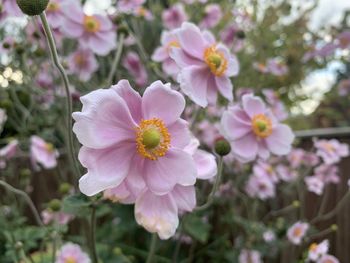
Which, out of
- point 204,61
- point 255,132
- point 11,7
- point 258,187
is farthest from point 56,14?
point 258,187

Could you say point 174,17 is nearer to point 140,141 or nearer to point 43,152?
point 43,152

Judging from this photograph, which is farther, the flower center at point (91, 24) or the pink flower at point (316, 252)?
the flower center at point (91, 24)

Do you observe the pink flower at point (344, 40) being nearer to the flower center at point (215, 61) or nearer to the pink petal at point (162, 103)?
the flower center at point (215, 61)

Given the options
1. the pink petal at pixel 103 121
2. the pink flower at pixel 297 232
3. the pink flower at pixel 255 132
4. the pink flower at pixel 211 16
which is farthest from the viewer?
the pink flower at pixel 211 16

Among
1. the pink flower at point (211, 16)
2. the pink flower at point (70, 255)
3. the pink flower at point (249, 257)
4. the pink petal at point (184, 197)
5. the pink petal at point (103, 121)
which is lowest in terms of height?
the pink flower at point (249, 257)

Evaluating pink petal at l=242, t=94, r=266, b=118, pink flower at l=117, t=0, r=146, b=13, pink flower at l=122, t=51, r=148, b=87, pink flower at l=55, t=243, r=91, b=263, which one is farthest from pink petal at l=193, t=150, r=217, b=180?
pink flower at l=122, t=51, r=148, b=87

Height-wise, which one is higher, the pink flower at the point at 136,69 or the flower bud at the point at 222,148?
the flower bud at the point at 222,148

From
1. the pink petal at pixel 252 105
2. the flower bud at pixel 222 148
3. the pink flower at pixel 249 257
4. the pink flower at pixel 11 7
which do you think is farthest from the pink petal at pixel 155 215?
the pink flower at pixel 249 257

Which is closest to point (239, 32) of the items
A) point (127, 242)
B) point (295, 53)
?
point (127, 242)

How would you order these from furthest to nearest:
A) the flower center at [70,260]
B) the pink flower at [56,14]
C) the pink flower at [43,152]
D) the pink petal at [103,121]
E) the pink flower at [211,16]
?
the pink flower at [211,16]
the pink flower at [43,152]
the pink flower at [56,14]
the flower center at [70,260]
the pink petal at [103,121]
